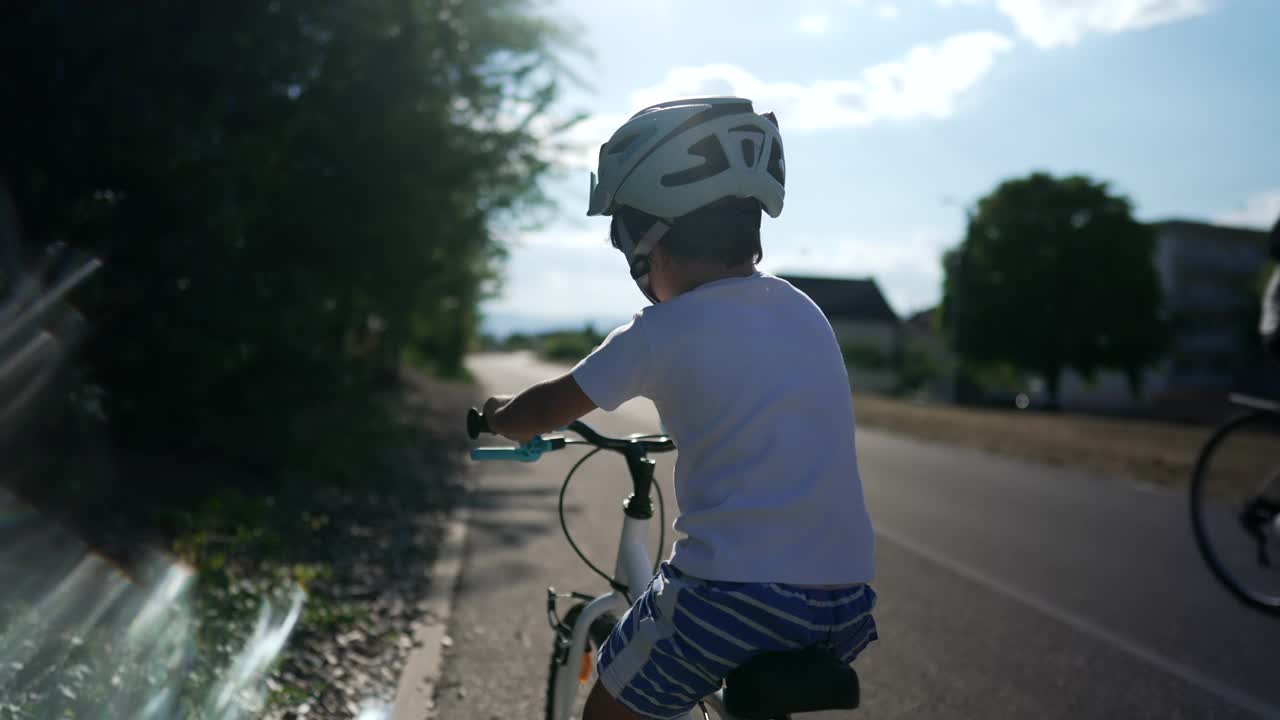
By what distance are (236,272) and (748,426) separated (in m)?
6.07

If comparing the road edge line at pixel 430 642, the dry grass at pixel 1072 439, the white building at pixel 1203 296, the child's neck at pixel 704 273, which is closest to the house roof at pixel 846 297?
the child's neck at pixel 704 273

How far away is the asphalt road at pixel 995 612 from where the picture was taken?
477cm

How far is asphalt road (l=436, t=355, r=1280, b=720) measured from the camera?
188 inches

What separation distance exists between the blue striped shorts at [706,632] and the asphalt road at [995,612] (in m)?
Result: 2.37

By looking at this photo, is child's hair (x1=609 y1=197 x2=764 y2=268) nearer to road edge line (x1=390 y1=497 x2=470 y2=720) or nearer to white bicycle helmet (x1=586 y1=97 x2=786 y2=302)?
white bicycle helmet (x1=586 y1=97 x2=786 y2=302)

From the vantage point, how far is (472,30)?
1098 cm

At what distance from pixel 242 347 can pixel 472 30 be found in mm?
4905

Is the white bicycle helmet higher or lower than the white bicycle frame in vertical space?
higher

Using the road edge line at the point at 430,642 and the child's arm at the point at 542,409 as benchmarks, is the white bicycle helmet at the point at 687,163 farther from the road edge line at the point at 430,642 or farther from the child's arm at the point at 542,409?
the road edge line at the point at 430,642

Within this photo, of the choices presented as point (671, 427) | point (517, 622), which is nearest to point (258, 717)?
point (517, 622)

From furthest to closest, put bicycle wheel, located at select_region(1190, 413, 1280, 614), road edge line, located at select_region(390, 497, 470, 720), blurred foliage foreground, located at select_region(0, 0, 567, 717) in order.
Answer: blurred foliage foreground, located at select_region(0, 0, 567, 717)
bicycle wheel, located at select_region(1190, 413, 1280, 614)
road edge line, located at select_region(390, 497, 470, 720)

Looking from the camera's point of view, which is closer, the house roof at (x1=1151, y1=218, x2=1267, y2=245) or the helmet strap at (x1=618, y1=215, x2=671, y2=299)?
the helmet strap at (x1=618, y1=215, x2=671, y2=299)

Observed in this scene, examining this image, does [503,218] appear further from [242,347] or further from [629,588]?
[629,588]

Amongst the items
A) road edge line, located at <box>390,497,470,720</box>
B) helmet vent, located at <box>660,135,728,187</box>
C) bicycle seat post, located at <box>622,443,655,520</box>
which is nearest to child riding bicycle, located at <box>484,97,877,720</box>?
helmet vent, located at <box>660,135,728,187</box>
